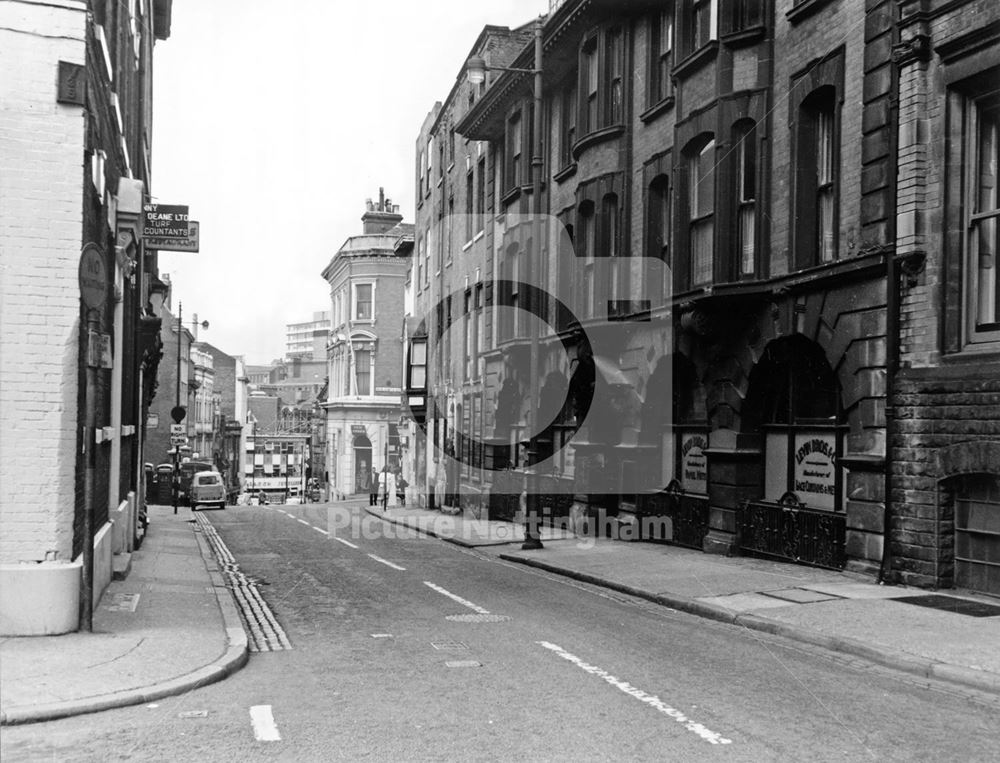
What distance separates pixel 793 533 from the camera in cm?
1703

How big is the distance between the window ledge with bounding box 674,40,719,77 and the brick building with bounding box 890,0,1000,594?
502 centimetres

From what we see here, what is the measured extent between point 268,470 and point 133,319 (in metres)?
118

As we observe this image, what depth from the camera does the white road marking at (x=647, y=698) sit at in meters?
7.05

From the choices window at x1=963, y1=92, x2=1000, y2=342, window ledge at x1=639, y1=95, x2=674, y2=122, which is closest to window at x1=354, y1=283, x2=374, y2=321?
window ledge at x1=639, y1=95, x2=674, y2=122

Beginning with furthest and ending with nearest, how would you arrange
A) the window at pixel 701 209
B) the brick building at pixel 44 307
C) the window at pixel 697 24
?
the window at pixel 701 209, the window at pixel 697 24, the brick building at pixel 44 307

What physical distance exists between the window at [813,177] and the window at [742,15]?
7.35ft

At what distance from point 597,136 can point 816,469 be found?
10375 millimetres

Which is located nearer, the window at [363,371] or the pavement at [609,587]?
the pavement at [609,587]

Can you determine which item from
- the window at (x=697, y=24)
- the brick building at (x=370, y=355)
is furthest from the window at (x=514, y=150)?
the brick building at (x=370, y=355)

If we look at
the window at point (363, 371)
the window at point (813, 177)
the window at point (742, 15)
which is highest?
the window at point (742, 15)

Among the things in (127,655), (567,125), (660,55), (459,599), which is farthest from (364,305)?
(127,655)

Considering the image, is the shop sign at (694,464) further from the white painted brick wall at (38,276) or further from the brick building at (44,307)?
the white painted brick wall at (38,276)

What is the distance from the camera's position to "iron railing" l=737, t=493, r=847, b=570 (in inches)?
626

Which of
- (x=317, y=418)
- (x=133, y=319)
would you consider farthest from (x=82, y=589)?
(x=317, y=418)
